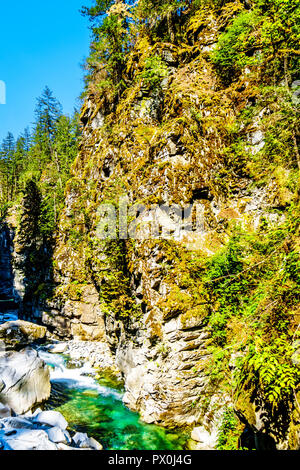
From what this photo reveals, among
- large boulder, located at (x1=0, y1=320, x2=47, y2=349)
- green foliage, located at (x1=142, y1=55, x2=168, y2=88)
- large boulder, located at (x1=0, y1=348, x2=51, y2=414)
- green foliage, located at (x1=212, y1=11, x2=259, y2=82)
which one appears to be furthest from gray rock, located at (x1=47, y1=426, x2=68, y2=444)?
green foliage, located at (x1=142, y1=55, x2=168, y2=88)

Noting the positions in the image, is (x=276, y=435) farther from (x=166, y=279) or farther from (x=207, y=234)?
(x=207, y=234)

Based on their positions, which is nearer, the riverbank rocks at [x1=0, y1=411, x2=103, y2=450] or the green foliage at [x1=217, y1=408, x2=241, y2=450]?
the riverbank rocks at [x1=0, y1=411, x2=103, y2=450]

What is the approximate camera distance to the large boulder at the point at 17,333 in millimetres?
11258

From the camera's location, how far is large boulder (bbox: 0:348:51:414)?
834 centimetres

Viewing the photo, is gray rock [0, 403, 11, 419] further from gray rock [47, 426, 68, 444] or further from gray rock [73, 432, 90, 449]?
gray rock [73, 432, 90, 449]

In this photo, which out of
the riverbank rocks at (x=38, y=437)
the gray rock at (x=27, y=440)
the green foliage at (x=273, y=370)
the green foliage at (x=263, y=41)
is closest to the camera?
the green foliage at (x=273, y=370)

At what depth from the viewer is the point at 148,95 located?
44.3ft

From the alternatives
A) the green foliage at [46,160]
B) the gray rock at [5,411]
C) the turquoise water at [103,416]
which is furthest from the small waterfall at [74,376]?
the green foliage at [46,160]

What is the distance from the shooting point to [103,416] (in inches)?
361

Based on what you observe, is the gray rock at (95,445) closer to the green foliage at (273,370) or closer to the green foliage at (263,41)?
the green foliage at (273,370)

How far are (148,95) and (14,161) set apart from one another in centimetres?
3862

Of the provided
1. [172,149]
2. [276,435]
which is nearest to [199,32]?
[172,149]

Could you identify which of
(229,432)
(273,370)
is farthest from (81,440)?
(273,370)

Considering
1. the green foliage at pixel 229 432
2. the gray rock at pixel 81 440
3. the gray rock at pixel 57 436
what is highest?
the gray rock at pixel 57 436
